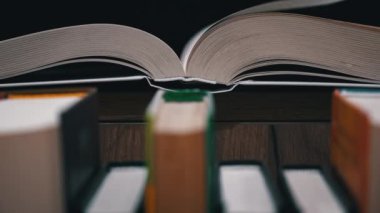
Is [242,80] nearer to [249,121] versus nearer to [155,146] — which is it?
[249,121]

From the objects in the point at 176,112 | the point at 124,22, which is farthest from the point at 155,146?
the point at 124,22

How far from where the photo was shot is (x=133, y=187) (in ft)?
1.57

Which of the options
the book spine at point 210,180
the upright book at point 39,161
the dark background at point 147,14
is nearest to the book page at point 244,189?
the book spine at point 210,180

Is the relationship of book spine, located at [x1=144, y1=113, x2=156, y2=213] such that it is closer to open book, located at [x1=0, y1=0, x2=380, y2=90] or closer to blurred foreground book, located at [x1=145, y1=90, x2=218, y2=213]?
blurred foreground book, located at [x1=145, y1=90, x2=218, y2=213]

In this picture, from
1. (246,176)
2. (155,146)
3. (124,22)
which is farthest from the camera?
(124,22)

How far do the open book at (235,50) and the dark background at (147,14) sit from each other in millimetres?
155

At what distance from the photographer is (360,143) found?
0.40 m

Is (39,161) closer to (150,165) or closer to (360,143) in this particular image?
(150,165)

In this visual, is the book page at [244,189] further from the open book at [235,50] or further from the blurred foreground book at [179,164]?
the open book at [235,50]

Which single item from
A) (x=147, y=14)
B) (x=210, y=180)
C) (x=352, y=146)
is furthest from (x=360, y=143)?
(x=147, y=14)

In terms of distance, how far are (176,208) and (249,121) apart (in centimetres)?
25

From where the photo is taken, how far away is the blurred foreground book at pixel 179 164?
381 millimetres

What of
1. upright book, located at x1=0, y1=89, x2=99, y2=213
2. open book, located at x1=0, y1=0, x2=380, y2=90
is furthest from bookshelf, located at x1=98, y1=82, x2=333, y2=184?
upright book, located at x1=0, y1=89, x2=99, y2=213

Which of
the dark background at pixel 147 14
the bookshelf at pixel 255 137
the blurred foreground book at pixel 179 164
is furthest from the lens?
the dark background at pixel 147 14
